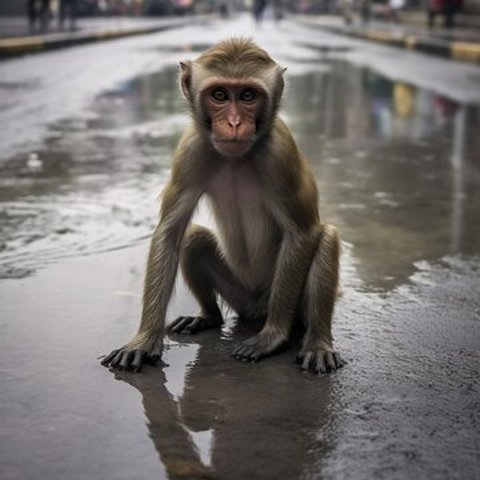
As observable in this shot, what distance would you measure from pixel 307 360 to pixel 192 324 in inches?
27.1

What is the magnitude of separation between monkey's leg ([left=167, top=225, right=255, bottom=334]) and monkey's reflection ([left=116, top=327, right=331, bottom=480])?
0.28 m

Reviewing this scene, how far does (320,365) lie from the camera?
3.59 metres

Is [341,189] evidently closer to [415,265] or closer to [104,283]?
[415,265]

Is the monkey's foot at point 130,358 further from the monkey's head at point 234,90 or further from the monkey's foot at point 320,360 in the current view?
the monkey's head at point 234,90

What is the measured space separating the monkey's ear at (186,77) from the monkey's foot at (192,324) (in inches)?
41.4

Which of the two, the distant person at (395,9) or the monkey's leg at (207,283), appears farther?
the distant person at (395,9)

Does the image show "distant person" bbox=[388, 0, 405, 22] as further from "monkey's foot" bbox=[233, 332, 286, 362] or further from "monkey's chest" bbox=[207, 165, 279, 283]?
"monkey's foot" bbox=[233, 332, 286, 362]

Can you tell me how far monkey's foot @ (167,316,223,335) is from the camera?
411 cm

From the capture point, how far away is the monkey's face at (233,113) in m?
3.39

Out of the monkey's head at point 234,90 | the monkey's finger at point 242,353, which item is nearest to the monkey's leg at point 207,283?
the monkey's finger at point 242,353

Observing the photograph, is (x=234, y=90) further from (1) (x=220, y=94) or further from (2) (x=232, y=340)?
(2) (x=232, y=340)

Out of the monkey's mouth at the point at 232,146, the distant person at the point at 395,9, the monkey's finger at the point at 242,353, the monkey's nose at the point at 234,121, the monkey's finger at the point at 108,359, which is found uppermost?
the monkey's nose at the point at 234,121

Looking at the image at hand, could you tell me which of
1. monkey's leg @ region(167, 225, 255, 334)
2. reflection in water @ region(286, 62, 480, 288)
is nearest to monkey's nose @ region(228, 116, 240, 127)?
monkey's leg @ region(167, 225, 255, 334)

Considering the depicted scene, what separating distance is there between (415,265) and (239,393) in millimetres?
2153
